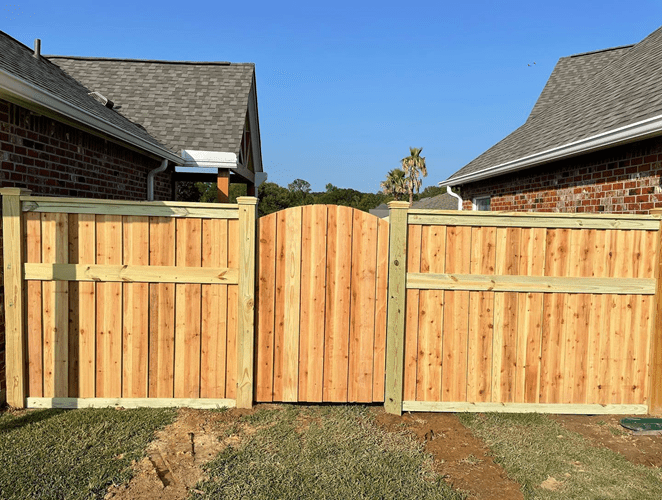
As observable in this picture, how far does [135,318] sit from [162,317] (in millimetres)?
255

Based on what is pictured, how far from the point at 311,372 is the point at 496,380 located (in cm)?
181

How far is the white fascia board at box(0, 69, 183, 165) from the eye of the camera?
4.16m

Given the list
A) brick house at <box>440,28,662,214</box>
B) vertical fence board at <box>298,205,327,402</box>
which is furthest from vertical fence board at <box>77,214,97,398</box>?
brick house at <box>440,28,662,214</box>

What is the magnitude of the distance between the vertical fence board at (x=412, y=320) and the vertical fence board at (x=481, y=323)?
52 centimetres

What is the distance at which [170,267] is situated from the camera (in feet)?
15.3

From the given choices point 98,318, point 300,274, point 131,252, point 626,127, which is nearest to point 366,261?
point 300,274

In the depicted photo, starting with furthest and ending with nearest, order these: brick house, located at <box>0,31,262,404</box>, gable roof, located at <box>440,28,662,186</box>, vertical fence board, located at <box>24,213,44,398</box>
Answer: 1. gable roof, located at <box>440,28,662,186</box>
2. brick house, located at <box>0,31,262,404</box>
3. vertical fence board, located at <box>24,213,44,398</box>

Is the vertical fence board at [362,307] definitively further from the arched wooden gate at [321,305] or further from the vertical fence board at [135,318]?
the vertical fence board at [135,318]

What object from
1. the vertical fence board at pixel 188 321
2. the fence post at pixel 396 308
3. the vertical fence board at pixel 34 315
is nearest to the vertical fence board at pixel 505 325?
the fence post at pixel 396 308

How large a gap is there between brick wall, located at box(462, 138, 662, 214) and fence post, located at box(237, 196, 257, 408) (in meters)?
4.04

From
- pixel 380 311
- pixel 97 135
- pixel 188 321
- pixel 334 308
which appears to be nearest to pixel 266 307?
pixel 334 308

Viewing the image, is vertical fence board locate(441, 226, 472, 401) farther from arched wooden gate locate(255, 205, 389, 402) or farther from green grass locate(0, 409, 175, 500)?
green grass locate(0, 409, 175, 500)

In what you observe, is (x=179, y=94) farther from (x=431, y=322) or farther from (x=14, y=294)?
(x=431, y=322)

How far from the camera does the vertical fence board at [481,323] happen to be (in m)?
4.71
